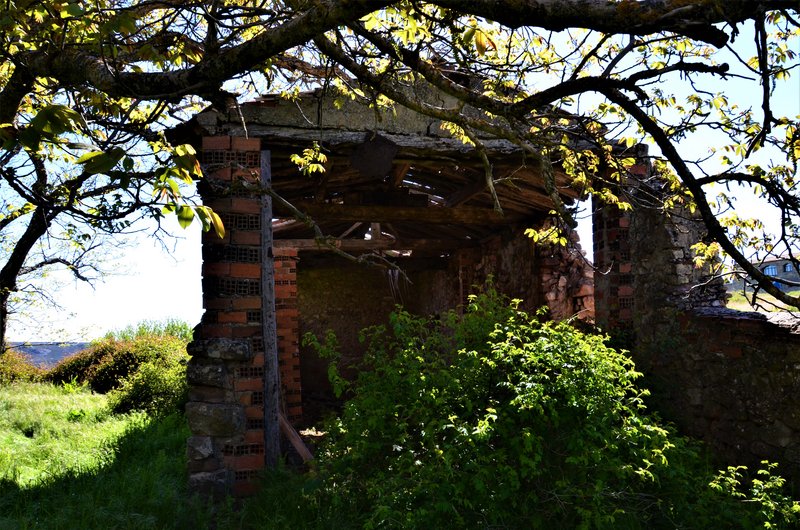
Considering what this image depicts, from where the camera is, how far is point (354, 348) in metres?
14.0

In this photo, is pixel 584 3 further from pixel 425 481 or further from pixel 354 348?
pixel 354 348

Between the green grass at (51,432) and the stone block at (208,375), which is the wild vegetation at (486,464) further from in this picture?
the green grass at (51,432)

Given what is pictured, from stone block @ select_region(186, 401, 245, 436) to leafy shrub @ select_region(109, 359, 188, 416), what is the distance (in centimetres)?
444

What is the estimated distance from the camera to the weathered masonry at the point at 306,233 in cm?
568

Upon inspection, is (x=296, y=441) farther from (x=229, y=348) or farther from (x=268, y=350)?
(x=229, y=348)

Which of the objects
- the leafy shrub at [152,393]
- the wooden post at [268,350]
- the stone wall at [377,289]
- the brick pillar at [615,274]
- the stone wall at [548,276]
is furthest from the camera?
the stone wall at [377,289]

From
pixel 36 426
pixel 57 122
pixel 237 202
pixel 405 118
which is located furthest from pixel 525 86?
pixel 36 426

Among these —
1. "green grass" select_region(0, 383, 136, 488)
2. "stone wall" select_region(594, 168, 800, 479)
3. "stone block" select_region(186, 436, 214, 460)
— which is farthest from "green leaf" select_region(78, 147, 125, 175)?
"green grass" select_region(0, 383, 136, 488)

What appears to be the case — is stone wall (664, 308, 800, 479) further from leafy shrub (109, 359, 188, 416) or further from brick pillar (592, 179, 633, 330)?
leafy shrub (109, 359, 188, 416)

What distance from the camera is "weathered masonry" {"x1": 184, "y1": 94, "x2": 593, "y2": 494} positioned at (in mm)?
5676

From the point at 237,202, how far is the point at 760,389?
4711 millimetres

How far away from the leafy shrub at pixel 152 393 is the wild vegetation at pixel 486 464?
468 centimetres

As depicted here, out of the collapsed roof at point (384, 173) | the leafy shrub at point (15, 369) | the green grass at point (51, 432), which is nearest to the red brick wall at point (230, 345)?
the collapsed roof at point (384, 173)

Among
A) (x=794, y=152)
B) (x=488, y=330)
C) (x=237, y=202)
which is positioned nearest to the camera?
(x=794, y=152)
